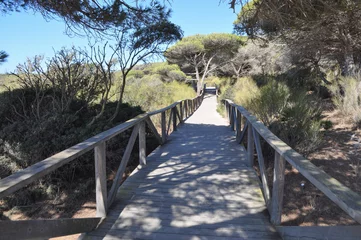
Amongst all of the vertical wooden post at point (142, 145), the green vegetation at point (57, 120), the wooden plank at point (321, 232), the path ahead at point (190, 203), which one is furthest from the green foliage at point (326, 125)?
the wooden plank at point (321, 232)

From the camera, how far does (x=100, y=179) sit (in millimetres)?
2359

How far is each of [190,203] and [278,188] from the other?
93 cm

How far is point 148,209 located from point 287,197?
225 cm

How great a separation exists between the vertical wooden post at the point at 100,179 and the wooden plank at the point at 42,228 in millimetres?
220

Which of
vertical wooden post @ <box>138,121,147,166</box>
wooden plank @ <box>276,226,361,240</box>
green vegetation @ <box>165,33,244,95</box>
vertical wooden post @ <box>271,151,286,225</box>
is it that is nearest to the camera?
wooden plank @ <box>276,226,361,240</box>

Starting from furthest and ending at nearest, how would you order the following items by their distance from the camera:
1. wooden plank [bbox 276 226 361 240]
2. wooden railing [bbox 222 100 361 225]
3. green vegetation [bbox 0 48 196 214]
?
green vegetation [bbox 0 48 196 214] < wooden plank [bbox 276 226 361 240] < wooden railing [bbox 222 100 361 225]

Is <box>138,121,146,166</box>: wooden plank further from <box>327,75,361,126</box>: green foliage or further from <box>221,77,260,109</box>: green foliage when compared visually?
<box>327,75,361,126</box>: green foliage

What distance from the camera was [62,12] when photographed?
478 centimetres

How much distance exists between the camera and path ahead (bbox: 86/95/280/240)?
2.20m

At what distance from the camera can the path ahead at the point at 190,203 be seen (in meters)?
2.20

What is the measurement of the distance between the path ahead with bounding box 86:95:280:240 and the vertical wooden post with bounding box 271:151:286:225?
0.11 meters

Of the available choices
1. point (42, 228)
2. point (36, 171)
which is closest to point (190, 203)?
point (42, 228)

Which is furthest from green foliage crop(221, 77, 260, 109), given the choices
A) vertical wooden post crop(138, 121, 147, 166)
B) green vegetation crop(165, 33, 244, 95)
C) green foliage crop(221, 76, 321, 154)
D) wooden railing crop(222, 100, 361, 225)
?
green vegetation crop(165, 33, 244, 95)

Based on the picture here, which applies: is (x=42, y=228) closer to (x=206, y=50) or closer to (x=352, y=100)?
(x=352, y=100)
